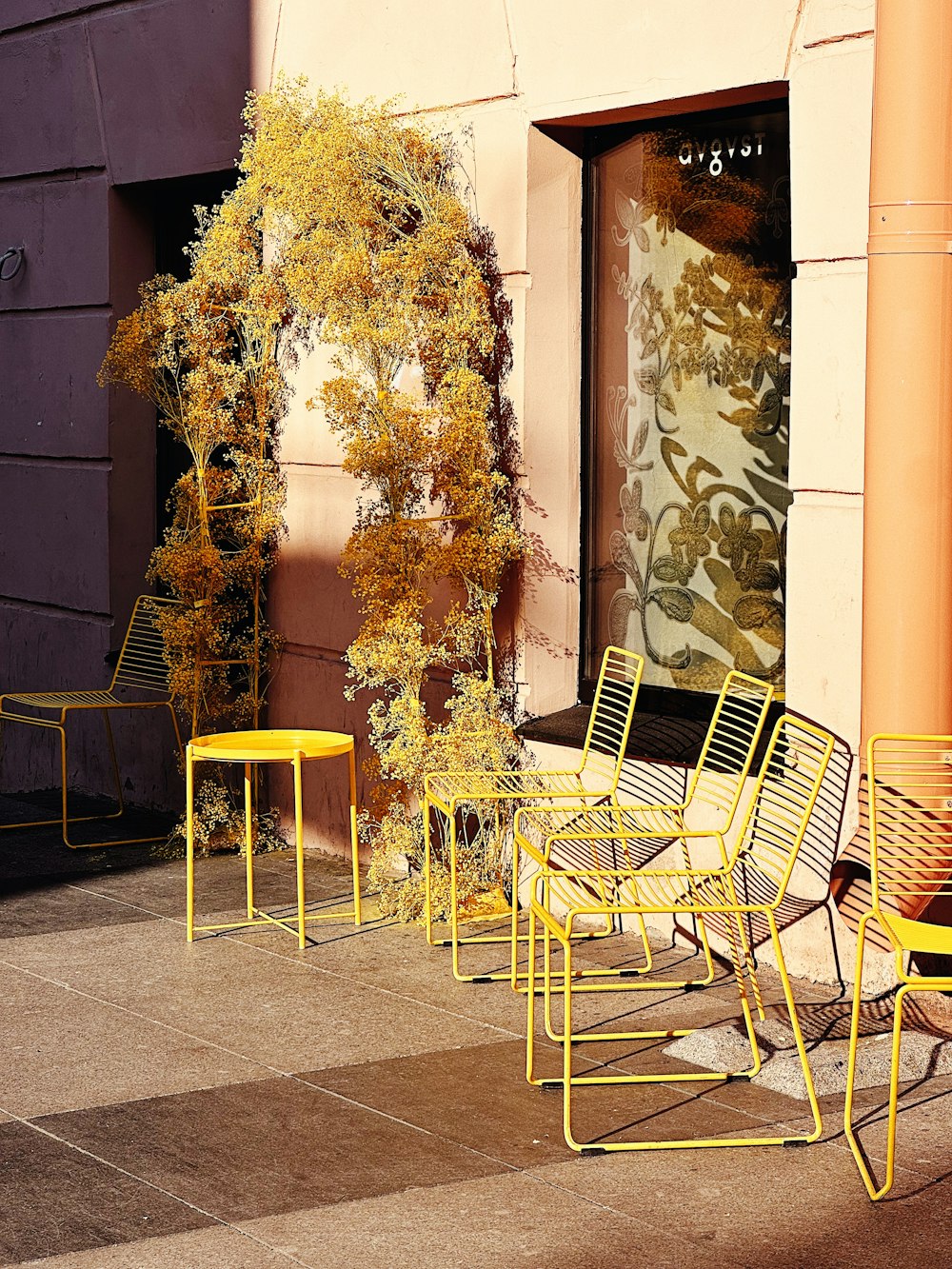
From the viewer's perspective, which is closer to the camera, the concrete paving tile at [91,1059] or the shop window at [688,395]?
the concrete paving tile at [91,1059]

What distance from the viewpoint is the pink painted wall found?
8844 millimetres

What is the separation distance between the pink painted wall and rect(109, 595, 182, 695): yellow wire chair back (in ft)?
1.42

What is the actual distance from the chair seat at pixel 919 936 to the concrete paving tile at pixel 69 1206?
1.64 m

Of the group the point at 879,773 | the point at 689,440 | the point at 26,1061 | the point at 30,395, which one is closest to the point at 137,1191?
the point at 26,1061

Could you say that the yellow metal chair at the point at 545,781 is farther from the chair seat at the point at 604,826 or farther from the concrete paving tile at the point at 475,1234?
the concrete paving tile at the point at 475,1234

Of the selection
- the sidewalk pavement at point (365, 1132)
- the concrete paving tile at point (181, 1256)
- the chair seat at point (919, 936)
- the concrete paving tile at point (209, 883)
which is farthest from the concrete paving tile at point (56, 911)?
the chair seat at point (919, 936)

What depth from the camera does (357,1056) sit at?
205 inches

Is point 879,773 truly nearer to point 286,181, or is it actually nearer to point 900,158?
point 900,158

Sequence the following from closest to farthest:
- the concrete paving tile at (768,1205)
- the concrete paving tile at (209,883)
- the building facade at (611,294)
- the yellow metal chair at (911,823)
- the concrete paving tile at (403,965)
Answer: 1. the concrete paving tile at (768,1205)
2. the yellow metal chair at (911,823)
3. the concrete paving tile at (403,965)
4. the building facade at (611,294)
5. the concrete paving tile at (209,883)

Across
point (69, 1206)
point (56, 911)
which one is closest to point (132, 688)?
point (56, 911)

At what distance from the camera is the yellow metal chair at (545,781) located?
6.04m

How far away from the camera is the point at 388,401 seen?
6730 millimetres

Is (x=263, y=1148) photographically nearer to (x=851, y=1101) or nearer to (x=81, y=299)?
(x=851, y=1101)

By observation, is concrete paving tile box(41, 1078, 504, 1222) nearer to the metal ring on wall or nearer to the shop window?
the shop window
